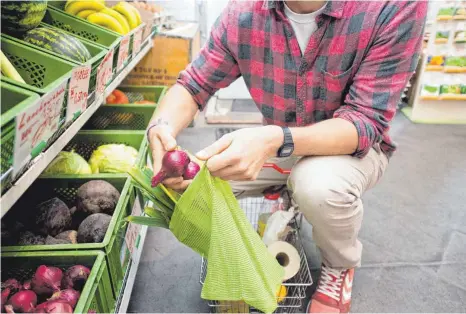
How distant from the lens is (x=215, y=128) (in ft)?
10.5

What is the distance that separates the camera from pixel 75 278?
1.05 meters

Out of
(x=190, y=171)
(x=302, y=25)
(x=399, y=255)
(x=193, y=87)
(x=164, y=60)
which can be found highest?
(x=302, y=25)

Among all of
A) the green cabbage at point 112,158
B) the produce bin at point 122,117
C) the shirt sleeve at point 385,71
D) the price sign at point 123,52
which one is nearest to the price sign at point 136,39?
the price sign at point 123,52

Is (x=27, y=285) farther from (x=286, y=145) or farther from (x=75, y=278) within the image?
(x=286, y=145)

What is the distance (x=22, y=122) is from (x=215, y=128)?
7.96 ft

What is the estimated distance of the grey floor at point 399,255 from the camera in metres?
1.55

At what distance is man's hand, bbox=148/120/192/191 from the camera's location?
1.08 meters

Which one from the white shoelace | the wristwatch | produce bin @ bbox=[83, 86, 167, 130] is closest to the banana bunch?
produce bin @ bbox=[83, 86, 167, 130]

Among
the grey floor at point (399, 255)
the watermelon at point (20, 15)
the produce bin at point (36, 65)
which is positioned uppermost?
the watermelon at point (20, 15)

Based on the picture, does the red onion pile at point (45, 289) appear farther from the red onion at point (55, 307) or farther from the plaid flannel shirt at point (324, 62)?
the plaid flannel shirt at point (324, 62)

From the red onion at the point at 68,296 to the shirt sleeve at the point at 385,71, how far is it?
0.90 meters

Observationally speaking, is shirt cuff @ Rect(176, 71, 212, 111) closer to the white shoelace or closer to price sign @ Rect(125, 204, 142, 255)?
price sign @ Rect(125, 204, 142, 255)

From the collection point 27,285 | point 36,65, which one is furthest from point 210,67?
point 27,285

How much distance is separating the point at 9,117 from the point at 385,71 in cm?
99
